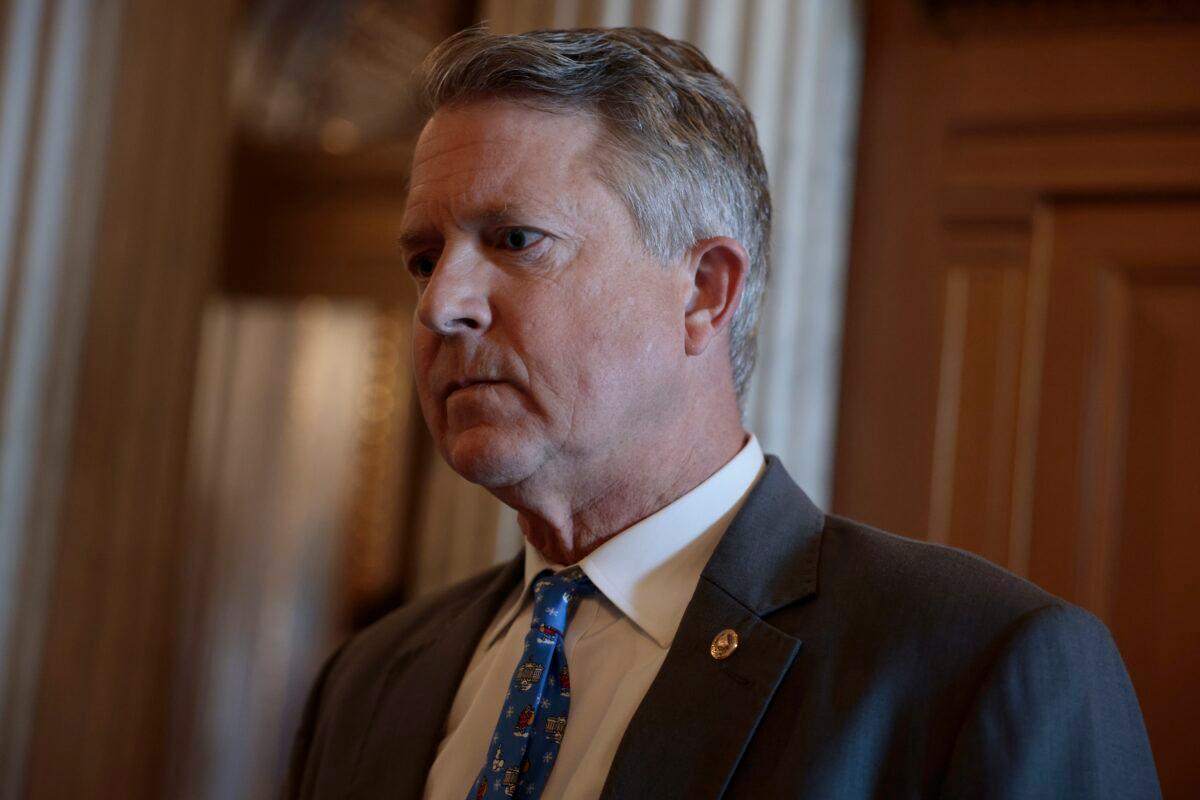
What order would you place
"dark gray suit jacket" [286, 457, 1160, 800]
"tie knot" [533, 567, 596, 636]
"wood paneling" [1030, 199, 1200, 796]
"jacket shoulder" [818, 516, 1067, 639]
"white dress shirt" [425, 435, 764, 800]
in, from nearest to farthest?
"dark gray suit jacket" [286, 457, 1160, 800]
"jacket shoulder" [818, 516, 1067, 639]
"white dress shirt" [425, 435, 764, 800]
"tie knot" [533, 567, 596, 636]
"wood paneling" [1030, 199, 1200, 796]

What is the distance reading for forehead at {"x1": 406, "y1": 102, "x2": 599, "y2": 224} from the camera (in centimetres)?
159

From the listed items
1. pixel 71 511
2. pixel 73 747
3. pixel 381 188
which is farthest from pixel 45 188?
pixel 73 747

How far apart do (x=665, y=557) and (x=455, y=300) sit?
0.41 meters

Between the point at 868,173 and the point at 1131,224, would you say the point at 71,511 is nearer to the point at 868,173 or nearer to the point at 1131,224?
the point at 868,173

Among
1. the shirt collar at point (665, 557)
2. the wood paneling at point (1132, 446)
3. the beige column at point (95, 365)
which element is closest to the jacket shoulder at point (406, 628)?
the shirt collar at point (665, 557)

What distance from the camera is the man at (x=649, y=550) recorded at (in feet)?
4.35

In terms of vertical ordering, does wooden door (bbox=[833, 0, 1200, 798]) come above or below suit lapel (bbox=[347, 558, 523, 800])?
above

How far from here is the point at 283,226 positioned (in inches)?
201

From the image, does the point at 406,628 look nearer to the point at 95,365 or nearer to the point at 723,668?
the point at 723,668

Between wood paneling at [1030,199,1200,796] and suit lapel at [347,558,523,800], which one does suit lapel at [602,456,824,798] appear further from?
wood paneling at [1030,199,1200,796]

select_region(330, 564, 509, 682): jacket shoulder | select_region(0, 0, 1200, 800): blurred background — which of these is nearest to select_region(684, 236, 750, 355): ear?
select_region(330, 564, 509, 682): jacket shoulder

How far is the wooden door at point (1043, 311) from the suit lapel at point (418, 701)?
1412 millimetres

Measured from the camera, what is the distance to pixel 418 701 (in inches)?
70.3

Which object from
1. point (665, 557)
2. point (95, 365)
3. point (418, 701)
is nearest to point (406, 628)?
point (418, 701)
